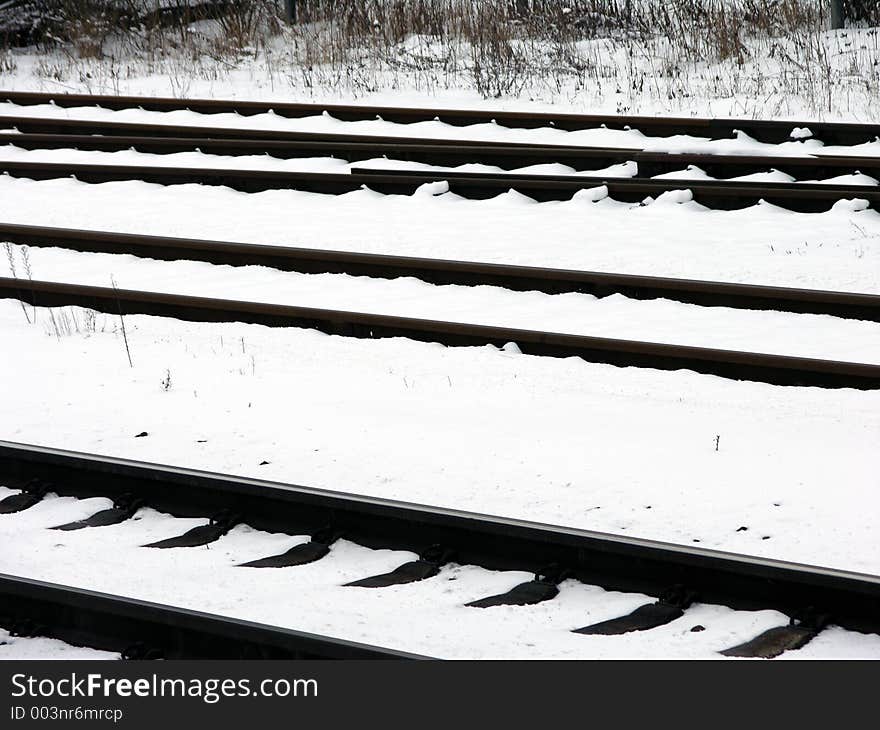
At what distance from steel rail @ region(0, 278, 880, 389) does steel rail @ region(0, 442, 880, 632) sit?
2565mm

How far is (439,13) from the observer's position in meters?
18.5

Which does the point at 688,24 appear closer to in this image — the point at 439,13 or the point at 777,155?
the point at 439,13

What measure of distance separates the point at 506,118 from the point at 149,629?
32.4ft

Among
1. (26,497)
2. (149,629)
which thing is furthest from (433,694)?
(26,497)

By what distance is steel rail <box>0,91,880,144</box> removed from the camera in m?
11.2

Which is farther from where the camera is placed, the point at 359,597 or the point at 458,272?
the point at 458,272

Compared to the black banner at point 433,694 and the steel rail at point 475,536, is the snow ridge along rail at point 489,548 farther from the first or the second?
the black banner at point 433,694

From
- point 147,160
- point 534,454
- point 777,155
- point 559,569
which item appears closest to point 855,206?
point 777,155

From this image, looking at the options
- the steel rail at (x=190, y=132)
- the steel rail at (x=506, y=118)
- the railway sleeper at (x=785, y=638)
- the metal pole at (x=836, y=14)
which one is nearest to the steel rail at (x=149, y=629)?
the railway sleeper at (x=785, y=638)

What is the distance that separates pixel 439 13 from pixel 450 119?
6.05 metres

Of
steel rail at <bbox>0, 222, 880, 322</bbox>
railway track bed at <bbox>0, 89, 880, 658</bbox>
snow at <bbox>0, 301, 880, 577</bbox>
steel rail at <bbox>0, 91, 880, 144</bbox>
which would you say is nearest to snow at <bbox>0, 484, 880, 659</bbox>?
railway track bed at <bbox>0, 89, 880, 658</bbox>

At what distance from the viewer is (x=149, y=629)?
→ 384 centimetres

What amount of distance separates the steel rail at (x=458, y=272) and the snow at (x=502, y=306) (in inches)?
3.2

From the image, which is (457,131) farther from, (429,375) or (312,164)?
(429,375)
